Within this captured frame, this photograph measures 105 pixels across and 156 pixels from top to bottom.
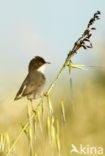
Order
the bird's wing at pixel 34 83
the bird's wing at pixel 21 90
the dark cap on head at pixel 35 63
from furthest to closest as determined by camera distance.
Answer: the dark cap on head at pixel 35 63 < the bird's wing at pixel 34 83 < the bird's wing at pixel 21 90

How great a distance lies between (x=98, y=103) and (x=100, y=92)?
0.24 feet

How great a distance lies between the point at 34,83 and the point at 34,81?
0.02m

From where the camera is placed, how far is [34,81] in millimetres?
3396

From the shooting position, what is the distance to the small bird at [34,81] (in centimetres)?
307

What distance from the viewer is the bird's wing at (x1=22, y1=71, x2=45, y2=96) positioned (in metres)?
3.15

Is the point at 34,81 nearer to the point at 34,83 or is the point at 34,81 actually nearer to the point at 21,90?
the point at 34,83

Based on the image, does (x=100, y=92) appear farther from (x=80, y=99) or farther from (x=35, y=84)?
(x=35, y=84)

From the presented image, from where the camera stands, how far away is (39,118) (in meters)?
1.66

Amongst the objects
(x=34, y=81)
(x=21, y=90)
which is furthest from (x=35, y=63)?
(x=21, y=90)

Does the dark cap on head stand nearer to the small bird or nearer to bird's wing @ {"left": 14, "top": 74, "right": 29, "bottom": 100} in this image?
the small bird

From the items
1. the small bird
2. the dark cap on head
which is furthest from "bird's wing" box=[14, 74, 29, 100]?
the dark cap on head

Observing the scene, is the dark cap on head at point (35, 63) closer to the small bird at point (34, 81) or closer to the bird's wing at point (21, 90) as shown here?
the small bird at point (34, 81)

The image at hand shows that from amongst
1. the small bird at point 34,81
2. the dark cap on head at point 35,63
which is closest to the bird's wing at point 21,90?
the small bird at point 34,81

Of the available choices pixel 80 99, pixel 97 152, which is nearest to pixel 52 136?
pixel 97 152
